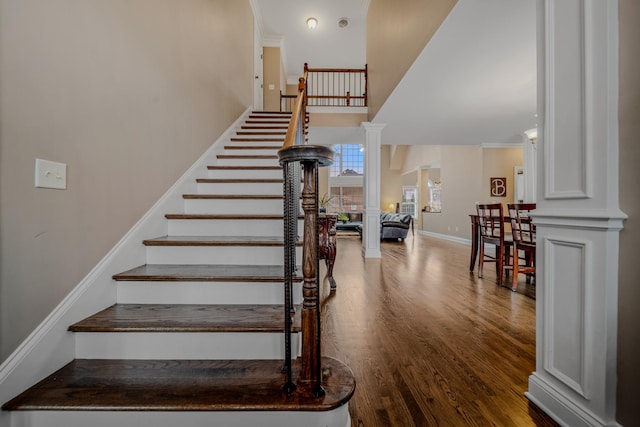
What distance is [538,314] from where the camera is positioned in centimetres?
133

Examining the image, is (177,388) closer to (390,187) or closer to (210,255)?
(210,255)

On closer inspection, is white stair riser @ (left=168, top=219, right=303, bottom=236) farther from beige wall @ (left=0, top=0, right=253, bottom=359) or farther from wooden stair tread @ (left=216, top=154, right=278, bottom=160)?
wooden stair tread @ (left=216, top=154, right=278, bottom=160)

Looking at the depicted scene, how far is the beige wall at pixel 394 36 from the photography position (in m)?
2.52

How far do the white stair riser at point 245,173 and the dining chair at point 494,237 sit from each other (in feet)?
8.52

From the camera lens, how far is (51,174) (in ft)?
4.10

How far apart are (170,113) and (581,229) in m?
2.71

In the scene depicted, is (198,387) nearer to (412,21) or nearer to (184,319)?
(184,319)

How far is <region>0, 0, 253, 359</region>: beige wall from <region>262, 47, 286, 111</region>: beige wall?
4.56 m

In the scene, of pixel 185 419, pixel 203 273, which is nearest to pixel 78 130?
pixel 203 273

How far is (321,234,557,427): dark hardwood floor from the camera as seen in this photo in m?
1.28

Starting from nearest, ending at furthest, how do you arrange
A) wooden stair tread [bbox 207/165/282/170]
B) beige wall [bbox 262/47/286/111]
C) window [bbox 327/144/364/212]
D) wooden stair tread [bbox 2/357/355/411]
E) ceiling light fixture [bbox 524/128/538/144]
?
1. wooden stair tread [bbox 2/357/355/411]
2. wooden stair tread [bbox 207/165/282/170]
3. ceiling light fixture [bbox 524/128/538/144]
4. beige wall [bbox 262/47/286/111]
5. window [bbox 327/144/364/212]

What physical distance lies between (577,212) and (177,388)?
1.74m

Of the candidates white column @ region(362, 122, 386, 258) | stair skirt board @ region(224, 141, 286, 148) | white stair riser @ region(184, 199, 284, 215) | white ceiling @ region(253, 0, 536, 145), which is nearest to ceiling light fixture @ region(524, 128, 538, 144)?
white ceiling @ region(253, 0, 536, 145)

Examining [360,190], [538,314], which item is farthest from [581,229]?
[360,190]
